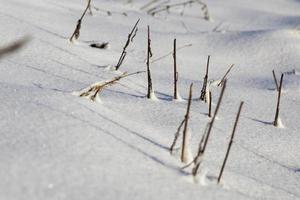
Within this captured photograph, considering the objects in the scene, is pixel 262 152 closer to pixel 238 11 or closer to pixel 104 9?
pixel 104 9

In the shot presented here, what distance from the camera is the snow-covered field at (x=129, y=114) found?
3.12 ft

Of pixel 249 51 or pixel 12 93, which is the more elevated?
pixel 12 93

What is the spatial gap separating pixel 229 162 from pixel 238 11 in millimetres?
2796

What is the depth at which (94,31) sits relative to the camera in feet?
7.77

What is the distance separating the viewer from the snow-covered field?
37.5 inches

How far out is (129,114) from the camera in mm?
1420

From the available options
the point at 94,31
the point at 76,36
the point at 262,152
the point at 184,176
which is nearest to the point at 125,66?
the point at 76,36

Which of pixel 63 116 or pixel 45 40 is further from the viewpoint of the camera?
pixel 45 40

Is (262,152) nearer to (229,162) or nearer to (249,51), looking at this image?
(229,162)

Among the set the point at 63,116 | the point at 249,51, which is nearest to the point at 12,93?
the point at 63,116

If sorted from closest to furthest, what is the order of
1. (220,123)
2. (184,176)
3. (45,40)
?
(184,176)
(220,123)
(45,40)

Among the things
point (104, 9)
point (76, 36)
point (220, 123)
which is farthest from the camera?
point (104, 9)

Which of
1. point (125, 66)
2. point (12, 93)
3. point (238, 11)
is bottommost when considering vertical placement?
point (238, 11)

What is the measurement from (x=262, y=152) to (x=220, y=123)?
0.56 feet
